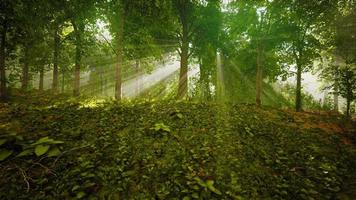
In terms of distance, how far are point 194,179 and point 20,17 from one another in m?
13.6

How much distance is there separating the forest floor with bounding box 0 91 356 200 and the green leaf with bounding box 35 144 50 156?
2 centimetres

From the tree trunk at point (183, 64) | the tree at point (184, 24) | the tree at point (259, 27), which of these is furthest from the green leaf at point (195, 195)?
the tree trunk at point (183, 64)

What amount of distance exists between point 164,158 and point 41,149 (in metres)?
3.10

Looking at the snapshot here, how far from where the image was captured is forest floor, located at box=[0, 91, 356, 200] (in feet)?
16.1

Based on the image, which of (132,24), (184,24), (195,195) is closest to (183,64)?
(184,24)

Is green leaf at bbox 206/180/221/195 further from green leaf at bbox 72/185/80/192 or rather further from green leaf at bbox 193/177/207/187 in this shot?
green leaf at bbox 72/185/80/192

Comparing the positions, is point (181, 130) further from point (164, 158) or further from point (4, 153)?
point (4, 153)

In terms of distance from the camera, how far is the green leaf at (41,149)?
550 centimetres

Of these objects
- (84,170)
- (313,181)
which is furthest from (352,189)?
(84,170)

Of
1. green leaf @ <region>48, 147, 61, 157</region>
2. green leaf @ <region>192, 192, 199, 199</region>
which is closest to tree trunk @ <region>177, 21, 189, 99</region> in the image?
green leaf @ <region>48, 147, 61, 157</region>

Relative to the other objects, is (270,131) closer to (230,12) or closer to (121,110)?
(121,110)

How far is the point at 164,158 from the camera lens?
6.02 metres

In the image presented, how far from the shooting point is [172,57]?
27188 millimetres

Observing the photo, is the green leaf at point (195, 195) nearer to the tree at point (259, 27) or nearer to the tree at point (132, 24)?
the tree at point (132, 24)
